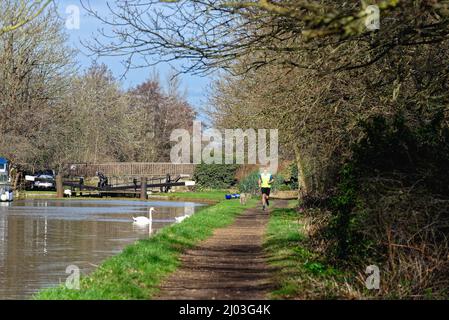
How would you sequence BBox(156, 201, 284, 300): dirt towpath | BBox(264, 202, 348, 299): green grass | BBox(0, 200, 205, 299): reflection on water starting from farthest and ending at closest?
BBox(0, 200, 205, 299): reflection on water, BBox(156, 201, 284, 300): dirt towpath, BBox(264, 202, 348, 299): green grass

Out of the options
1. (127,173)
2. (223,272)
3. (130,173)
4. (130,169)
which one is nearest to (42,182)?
(127,173)

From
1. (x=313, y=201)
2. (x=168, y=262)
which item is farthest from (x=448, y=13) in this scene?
(x=313, y=201)

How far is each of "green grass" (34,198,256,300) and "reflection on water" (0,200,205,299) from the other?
112 centimetres

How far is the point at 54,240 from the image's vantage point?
26109 millimetres

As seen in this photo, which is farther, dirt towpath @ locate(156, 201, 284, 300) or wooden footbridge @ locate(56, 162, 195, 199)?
wooden footbridge @ locate(56, 162, 195, 199)

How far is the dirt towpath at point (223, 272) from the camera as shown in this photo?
1316 cm

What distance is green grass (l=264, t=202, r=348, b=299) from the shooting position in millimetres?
12414

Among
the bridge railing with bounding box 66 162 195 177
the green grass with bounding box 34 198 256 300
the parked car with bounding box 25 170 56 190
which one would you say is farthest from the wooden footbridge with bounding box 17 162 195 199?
the green grass with bounding box 34 198 256 300

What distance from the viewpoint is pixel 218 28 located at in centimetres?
1531

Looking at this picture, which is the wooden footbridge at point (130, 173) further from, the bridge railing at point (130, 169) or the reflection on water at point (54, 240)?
the reflection on water at point (54, 240)

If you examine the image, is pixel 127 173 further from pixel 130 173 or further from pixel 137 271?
pixel 137 271

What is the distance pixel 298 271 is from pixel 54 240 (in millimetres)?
12891

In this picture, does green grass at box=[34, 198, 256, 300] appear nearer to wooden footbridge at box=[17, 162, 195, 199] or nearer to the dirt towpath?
the dirt towpath
